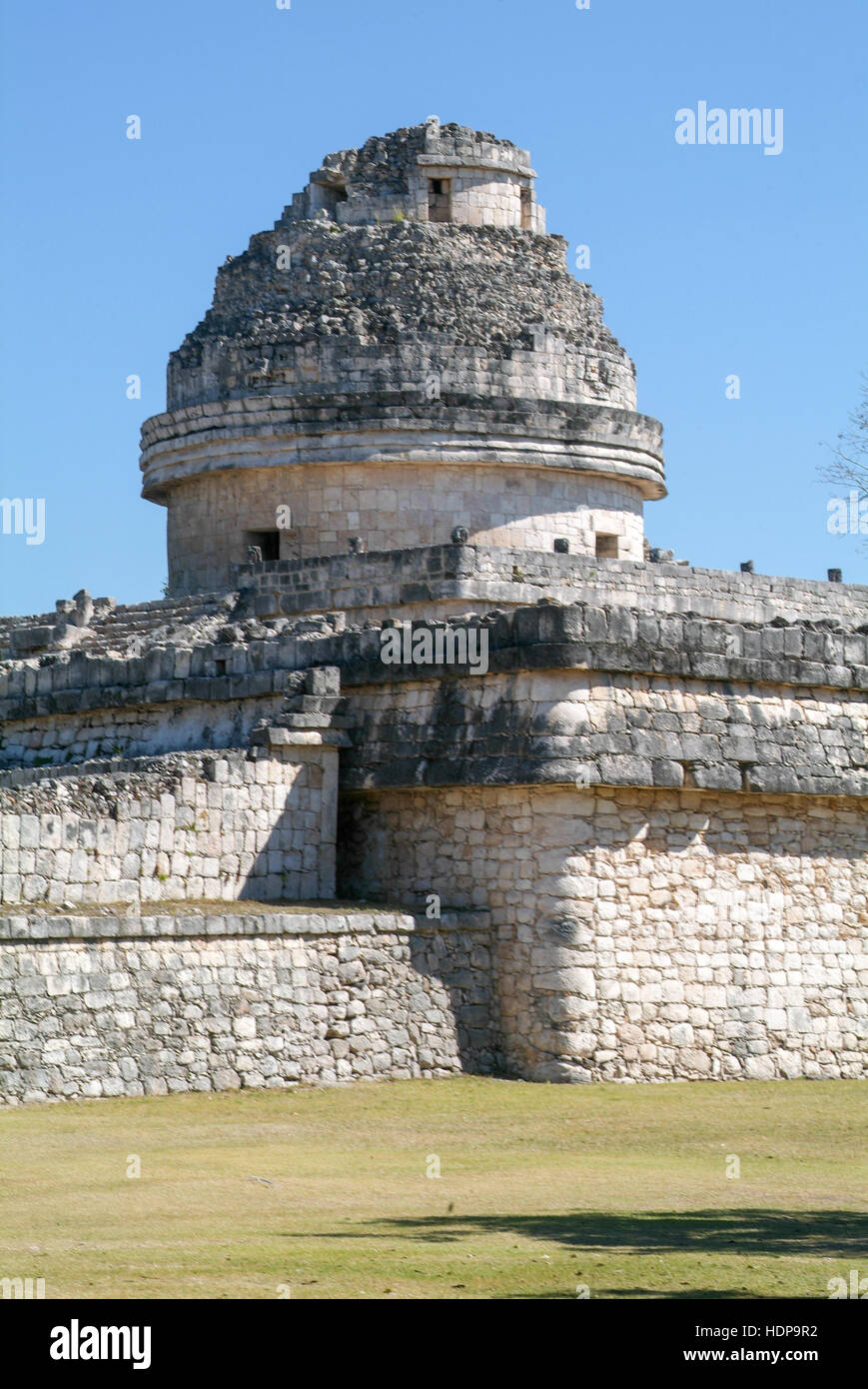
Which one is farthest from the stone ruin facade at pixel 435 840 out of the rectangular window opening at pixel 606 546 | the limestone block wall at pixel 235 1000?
the rectangular window opening at pixel 606 546

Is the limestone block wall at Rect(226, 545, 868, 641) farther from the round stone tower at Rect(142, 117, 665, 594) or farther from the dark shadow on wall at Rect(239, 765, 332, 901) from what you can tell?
the dark shadow on wall at Rect(239, 765, 332, 901)

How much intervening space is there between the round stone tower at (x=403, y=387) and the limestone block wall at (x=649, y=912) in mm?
9300

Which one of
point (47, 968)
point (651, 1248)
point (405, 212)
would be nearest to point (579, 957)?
point (47, 968)

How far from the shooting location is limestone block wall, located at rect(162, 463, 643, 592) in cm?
3131

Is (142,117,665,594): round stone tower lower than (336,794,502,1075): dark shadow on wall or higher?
higher

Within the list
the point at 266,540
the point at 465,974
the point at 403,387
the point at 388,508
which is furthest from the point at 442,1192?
→ the point at 266,540

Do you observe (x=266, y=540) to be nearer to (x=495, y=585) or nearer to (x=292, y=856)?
(x=495, y=585)

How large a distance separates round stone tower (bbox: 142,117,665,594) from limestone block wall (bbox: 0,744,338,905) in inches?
357

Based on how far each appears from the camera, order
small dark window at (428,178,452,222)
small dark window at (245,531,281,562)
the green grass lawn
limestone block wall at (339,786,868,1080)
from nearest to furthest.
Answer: the green grass lawn
limestone block wall at (339,786,868,1080)
small dark window at (245,531,281,562)
small dark window at (428,178,452,222)

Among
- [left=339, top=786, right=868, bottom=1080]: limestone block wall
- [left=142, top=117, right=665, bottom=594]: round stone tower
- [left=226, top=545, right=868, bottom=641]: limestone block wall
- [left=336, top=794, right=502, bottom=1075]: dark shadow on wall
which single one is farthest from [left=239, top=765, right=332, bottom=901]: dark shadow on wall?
[left=142, top=117, right=665, bottom=594]: round stone tower

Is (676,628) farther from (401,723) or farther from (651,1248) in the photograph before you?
(651,1248)

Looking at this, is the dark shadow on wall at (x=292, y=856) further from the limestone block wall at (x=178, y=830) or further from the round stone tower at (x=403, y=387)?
the round stone tower at (x=403, y=387)

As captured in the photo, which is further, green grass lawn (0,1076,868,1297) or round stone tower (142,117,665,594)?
round stone tower (142,117,665,594)

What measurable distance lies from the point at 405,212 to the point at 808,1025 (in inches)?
663
